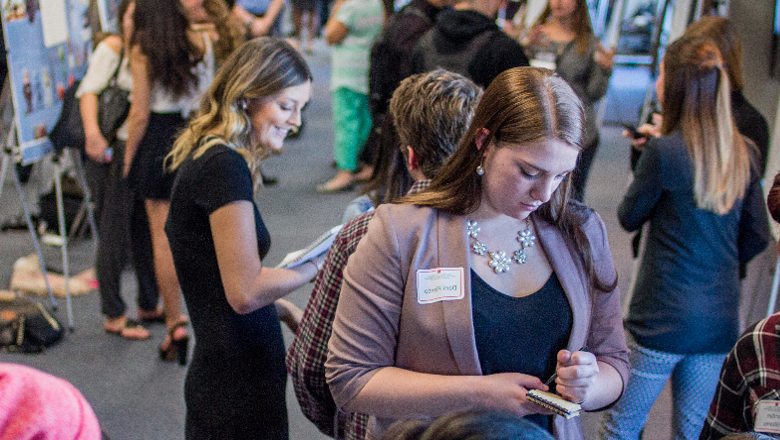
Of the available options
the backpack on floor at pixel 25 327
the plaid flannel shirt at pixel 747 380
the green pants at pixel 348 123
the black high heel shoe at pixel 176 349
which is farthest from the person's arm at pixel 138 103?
the green pants at pixel 348 123

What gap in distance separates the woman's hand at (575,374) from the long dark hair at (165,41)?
7.57 ft

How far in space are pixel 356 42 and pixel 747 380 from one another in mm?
4544

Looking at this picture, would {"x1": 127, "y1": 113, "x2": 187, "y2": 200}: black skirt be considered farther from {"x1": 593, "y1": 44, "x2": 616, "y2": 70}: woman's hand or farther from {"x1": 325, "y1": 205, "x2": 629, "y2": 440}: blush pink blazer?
A: {"x1": 593, "y1": 44, "x2": 616, "y2": 70}: woman's hand

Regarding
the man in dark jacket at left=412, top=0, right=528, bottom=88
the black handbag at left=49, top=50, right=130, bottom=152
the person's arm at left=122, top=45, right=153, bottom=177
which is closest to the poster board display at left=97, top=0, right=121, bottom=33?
the black handbag at left=49, top=50, right=130, bottom=152

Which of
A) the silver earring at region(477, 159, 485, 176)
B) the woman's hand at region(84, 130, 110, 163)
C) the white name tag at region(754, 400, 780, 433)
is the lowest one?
the woman's hand at region(84, 130, 110, 163)

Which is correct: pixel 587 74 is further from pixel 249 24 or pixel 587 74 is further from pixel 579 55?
pixel 249 24

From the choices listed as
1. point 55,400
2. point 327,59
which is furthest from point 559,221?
point 327,59

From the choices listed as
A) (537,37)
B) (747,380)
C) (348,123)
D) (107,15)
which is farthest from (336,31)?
(747,380)

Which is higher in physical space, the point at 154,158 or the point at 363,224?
the point at 363,224

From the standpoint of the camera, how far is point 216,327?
161 centimetres

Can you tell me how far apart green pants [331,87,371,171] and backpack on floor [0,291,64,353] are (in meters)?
2.80

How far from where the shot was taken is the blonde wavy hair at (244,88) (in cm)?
168

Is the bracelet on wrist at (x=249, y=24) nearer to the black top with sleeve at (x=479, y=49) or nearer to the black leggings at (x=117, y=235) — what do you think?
the black leggings at (x=117, y=235)

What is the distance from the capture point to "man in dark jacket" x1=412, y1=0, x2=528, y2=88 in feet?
9.25
